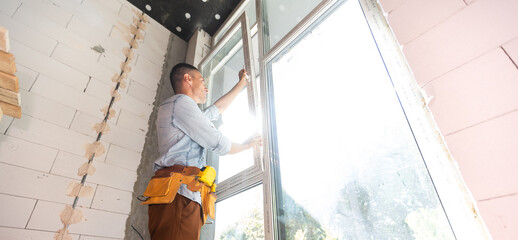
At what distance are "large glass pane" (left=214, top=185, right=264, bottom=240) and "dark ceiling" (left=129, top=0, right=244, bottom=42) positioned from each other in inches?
85.1

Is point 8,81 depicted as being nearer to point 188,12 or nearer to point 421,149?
point 421,149

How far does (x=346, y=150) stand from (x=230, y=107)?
3.72 feet

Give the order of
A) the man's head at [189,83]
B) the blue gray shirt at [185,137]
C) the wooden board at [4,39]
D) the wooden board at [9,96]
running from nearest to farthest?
the wooden board at [4,39], the wooden board at [9,96], the blue gray shirt at [185,137], the man's head at [189,83]

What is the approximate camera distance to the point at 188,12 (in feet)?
9.64

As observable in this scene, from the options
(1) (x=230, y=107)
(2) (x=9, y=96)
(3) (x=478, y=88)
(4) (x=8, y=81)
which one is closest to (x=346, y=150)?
(3) (x=478, y=88)

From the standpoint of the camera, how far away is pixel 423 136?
913mm

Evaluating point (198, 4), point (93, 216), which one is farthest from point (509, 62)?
point (198, 4)

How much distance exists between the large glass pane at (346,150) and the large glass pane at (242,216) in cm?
16

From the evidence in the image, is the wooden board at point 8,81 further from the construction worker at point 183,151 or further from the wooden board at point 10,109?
the construction worker at point 183,151

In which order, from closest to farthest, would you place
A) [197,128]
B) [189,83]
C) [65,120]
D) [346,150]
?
[346,150] → [197,128] → [65,120] → [189,83]

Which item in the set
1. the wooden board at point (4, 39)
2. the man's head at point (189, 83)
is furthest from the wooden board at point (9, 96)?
the man's head at point (189, 83)

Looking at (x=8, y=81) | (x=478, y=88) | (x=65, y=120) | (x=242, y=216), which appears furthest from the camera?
Answer: (x=65, y=120)

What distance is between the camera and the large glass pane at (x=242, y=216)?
1.47 metres

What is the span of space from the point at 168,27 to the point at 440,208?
10.1 ft
